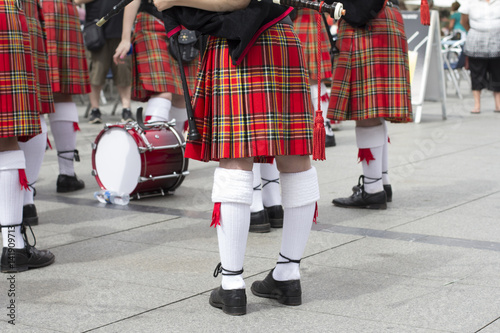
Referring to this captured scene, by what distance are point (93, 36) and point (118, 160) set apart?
16.2 feet

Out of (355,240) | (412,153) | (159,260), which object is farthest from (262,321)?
(412,153)

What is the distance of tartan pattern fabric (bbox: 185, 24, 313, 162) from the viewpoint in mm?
2723

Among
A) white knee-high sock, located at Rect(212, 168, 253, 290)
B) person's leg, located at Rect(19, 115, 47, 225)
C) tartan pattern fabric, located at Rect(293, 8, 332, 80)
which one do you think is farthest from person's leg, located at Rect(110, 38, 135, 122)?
white knee-high sock, located at Rect(212, 168, 253, 290)

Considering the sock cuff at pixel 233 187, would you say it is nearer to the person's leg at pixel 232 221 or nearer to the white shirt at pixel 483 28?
the person's leg at pixel 232 221

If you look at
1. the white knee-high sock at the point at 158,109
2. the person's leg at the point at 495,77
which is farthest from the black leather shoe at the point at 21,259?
the person's leg at the point at 495,77

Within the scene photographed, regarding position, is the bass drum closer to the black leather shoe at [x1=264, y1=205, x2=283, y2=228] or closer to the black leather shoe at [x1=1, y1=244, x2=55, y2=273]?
the black leather shoe at [x1=264, y1=205, x2=283, y2=228]

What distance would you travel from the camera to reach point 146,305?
2.85 m

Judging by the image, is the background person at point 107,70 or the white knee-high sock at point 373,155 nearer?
the white knee-high sock at point 373,155

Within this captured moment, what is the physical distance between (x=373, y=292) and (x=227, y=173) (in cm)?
77

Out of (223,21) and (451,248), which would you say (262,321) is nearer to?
(223,21)

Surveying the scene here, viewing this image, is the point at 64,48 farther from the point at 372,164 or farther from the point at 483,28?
the point at 483,28

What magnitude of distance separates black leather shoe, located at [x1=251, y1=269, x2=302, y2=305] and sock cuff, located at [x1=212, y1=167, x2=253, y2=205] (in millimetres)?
350

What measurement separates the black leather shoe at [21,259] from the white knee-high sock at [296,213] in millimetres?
1149

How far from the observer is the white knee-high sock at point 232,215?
2729 mm
